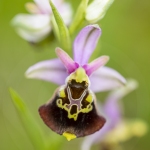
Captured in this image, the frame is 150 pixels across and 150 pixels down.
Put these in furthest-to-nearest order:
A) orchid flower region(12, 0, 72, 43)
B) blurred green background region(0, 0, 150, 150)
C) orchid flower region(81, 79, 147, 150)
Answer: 1. blurred green background region(0, 0, 150, 150)
2. orchid flower region(81, 79, 147, 150)
3. orchid flower region(12, 0, 72, 43)

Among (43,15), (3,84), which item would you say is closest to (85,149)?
(43,15)

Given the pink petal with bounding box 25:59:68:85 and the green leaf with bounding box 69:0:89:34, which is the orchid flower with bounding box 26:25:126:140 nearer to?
the pink petal with bounding box 25:59:68:85

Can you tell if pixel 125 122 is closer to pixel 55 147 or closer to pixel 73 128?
pixel 55 147

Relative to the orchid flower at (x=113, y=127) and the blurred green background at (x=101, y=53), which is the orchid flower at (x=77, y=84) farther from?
the blurred green background at (x=101, y=53)

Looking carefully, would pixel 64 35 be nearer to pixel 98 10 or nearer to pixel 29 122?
pixel 98 10

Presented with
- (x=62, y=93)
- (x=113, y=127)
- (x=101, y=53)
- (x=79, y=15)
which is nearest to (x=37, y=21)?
(x=79, y=15)

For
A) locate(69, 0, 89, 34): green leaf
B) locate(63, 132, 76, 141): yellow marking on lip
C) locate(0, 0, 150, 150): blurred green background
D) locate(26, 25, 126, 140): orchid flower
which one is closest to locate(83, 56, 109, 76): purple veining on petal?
locate(26, 25, 126, 140): orchid flower
